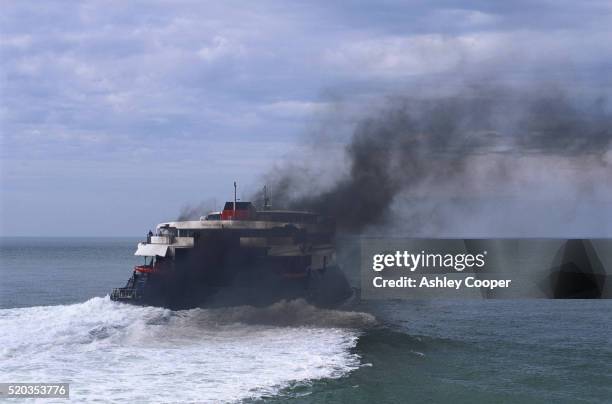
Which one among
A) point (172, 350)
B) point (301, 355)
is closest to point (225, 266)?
point (172, 350)

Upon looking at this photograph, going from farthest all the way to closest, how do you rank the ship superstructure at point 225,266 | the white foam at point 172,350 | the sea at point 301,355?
1. the ship superstructure at point 225,266
2. the sea at point 301,355
3. the white foam at point 172,350

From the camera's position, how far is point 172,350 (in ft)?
114

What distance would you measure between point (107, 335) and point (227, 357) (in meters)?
8.82

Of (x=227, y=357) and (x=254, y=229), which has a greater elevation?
(x=254, y=229)

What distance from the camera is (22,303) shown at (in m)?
67.6

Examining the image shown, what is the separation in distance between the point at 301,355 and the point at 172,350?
23.7 feet

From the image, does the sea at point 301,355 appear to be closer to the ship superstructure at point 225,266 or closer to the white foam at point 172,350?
the white foam at point 172,350

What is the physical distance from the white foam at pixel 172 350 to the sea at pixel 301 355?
0.08 m

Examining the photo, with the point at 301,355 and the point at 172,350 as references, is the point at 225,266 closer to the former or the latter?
the point at 172,350

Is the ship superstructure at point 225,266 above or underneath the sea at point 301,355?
above

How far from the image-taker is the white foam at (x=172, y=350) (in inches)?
1096

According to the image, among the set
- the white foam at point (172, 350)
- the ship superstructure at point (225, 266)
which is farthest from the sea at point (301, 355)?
the ship superstructure at point (225, 266)

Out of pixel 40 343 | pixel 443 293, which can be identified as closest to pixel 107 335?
pixel 40 343

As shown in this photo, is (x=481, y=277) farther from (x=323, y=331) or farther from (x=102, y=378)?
(x=102, y=378)
